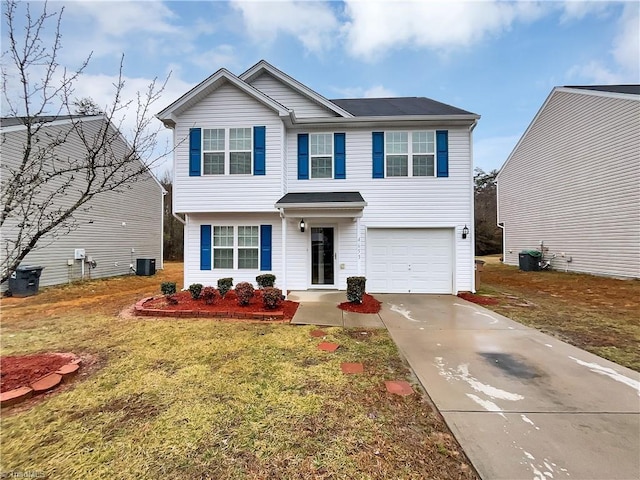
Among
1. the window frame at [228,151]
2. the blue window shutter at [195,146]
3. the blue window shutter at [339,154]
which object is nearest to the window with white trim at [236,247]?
the window frame at [228,151]

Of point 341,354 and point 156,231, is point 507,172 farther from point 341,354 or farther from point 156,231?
point 156,231

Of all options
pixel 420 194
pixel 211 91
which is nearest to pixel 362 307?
pixel 420 194

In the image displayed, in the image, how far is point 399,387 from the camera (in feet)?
11.6

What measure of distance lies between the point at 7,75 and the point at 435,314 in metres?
8.45

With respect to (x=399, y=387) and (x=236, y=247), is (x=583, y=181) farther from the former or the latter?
(x=236, y=247)

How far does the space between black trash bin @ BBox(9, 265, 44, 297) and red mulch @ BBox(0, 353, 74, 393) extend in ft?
25.4

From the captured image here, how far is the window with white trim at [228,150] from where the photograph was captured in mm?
9242

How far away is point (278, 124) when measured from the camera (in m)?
9.20

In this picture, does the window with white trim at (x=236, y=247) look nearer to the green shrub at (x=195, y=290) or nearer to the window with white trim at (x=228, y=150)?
the window with white trim at (x=228, y=150)

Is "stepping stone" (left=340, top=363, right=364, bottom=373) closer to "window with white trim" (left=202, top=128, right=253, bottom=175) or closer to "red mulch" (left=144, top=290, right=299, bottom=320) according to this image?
"red mulch" (left=144, top=290, right=299, bottom=320)

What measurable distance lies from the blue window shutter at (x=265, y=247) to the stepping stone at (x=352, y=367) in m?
6.04

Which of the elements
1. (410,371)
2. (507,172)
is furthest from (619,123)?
(410,371)

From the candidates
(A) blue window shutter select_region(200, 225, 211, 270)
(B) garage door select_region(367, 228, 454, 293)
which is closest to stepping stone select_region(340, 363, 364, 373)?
(B) garage door select_region(367, 228, 454, 293)

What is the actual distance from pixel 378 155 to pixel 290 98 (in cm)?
403
